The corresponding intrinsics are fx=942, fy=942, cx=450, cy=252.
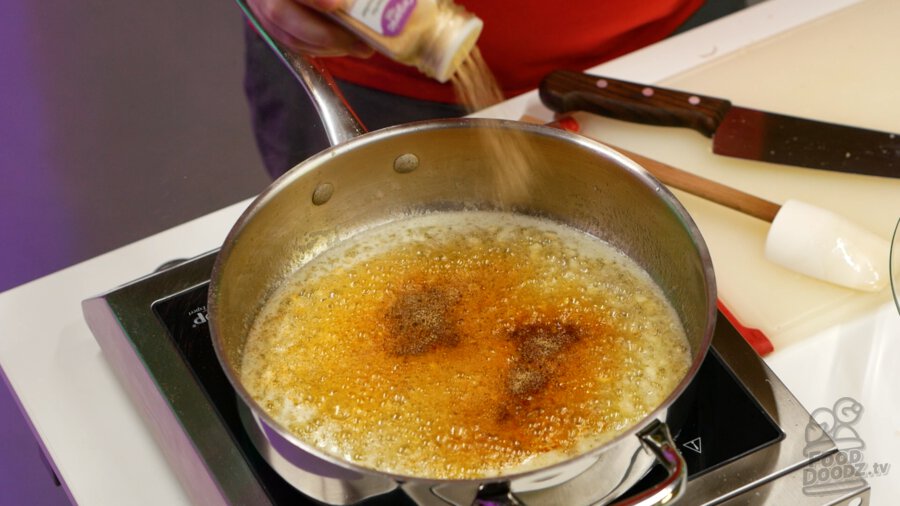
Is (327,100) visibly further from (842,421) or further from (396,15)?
(842,421)

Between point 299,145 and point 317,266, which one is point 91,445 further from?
point 299,145

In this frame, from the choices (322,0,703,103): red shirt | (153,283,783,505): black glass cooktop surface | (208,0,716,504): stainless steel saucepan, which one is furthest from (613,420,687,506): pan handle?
(322,0,703,103): red shirt

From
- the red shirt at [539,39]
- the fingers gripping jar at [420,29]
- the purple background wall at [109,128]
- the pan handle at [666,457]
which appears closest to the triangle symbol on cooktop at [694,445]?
the pan handle at [666,457]

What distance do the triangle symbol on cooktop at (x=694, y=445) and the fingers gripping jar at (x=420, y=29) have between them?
0.35 m

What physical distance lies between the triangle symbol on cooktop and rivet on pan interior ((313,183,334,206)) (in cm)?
40

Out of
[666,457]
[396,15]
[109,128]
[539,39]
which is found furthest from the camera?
[109,128]

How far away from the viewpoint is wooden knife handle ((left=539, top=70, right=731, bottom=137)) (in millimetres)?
1067

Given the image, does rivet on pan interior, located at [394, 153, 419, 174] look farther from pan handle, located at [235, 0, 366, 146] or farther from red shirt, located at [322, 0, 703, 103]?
red shirt, located at [322, 0, 703, 103]

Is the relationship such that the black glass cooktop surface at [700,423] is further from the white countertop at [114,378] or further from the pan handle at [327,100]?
the pan handle at [327,100]

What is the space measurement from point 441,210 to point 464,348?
0.21 metres

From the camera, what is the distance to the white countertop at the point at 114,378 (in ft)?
2.63

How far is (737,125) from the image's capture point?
1065 millimetres

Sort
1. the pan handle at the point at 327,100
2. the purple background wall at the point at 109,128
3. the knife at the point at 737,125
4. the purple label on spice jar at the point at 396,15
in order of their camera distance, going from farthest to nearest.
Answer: the purple background wall at the point at 109,128
the knife at the point at 737,125
the pan handle at the point at 327,100
the purple label on spice jar at the point at 396,15

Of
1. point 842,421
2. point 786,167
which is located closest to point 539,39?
point 786,167
